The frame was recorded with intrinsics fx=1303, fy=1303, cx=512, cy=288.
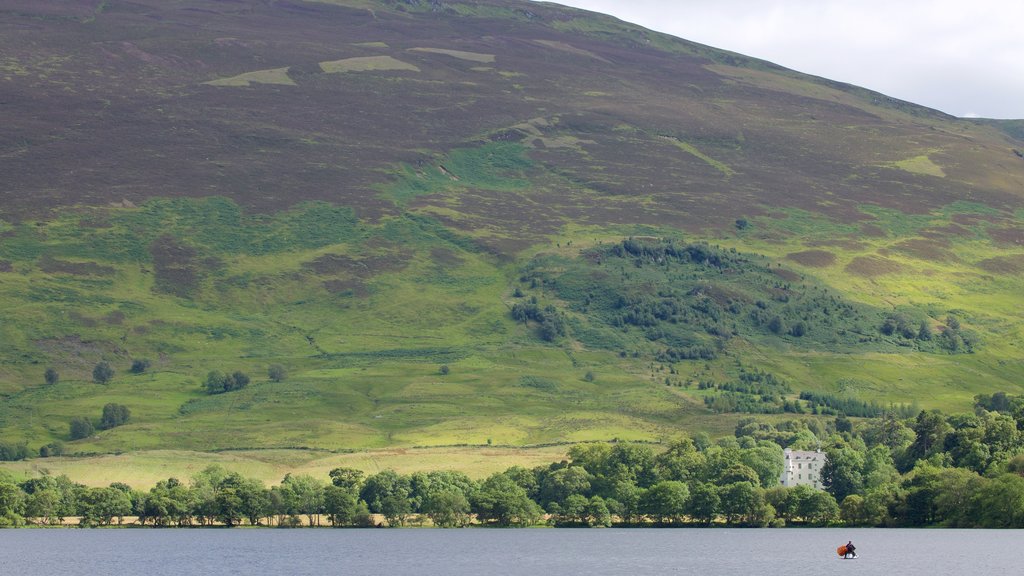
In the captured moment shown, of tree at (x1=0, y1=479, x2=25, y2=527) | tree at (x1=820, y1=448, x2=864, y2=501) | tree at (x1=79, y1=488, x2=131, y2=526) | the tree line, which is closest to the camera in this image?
the tree line

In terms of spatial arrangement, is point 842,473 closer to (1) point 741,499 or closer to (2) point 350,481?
(1) point 741,499

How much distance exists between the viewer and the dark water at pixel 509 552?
10581 centimetres

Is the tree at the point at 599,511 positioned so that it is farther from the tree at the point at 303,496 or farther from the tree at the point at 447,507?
the tree at the point at 303,496

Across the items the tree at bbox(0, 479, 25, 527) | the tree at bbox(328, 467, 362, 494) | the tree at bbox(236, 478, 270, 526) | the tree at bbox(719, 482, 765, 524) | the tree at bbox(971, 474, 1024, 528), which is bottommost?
the tree at bbox(0, 479, 25, 527)

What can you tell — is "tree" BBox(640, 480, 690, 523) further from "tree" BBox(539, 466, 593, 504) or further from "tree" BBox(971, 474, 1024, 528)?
"tree" BBox(971, 474, 1024, 528)

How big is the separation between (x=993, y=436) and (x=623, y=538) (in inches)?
2094

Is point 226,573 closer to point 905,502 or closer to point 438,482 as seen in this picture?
point 438,482

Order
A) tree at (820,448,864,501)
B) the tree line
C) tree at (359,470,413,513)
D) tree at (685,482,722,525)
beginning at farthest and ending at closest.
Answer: tree at (820,448,864,501), tree at (359,470,413,513), tree at (685,482,722,525), the tree line

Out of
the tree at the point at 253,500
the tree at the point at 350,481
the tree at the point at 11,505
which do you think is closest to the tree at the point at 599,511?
the tree at the point at 350,481

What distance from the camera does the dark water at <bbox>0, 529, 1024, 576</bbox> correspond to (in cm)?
10581

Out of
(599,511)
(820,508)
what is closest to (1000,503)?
(820,508)

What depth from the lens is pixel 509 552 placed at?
414ft

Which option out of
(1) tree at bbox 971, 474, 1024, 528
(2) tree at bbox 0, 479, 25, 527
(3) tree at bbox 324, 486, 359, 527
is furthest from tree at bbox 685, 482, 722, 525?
(2) tree at bbox 0, 479, 25, 527

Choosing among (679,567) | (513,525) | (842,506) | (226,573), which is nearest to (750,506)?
(842,506)
